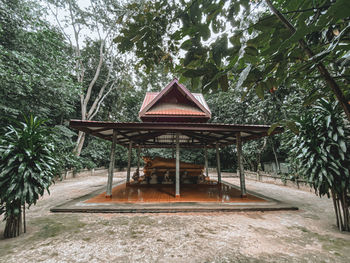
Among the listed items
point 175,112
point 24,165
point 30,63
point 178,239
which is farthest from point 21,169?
point 30,63

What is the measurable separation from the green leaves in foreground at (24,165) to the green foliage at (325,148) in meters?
5.95

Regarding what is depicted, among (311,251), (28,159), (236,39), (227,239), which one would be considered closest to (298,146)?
(311,251)

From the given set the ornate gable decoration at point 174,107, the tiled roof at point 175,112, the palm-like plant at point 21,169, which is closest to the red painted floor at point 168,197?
the palm-like plant at point 21,169

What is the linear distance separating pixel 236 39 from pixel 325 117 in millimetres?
3763

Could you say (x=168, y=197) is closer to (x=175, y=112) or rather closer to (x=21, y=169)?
(x=175, y=112)

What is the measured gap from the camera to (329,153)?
334 centimetres

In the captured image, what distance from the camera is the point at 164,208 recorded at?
459cm

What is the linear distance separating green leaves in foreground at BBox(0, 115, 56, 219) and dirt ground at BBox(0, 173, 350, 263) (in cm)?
85

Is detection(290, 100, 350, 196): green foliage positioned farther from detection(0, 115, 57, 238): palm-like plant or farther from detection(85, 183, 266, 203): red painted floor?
detection(0, 115, 57, 238): palm-like plant

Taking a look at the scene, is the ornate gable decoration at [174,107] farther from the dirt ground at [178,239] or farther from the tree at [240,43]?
the tree at [240,43]

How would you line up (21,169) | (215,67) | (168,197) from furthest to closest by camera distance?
(168,197), (21,169), (215,67)

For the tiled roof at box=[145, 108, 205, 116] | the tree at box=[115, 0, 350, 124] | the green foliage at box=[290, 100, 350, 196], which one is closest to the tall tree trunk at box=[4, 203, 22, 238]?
the tree at box=[115, 0, 350, 124]

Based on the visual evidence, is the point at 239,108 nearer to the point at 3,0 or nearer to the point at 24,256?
the point at 24,256

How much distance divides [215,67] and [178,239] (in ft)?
10.6
